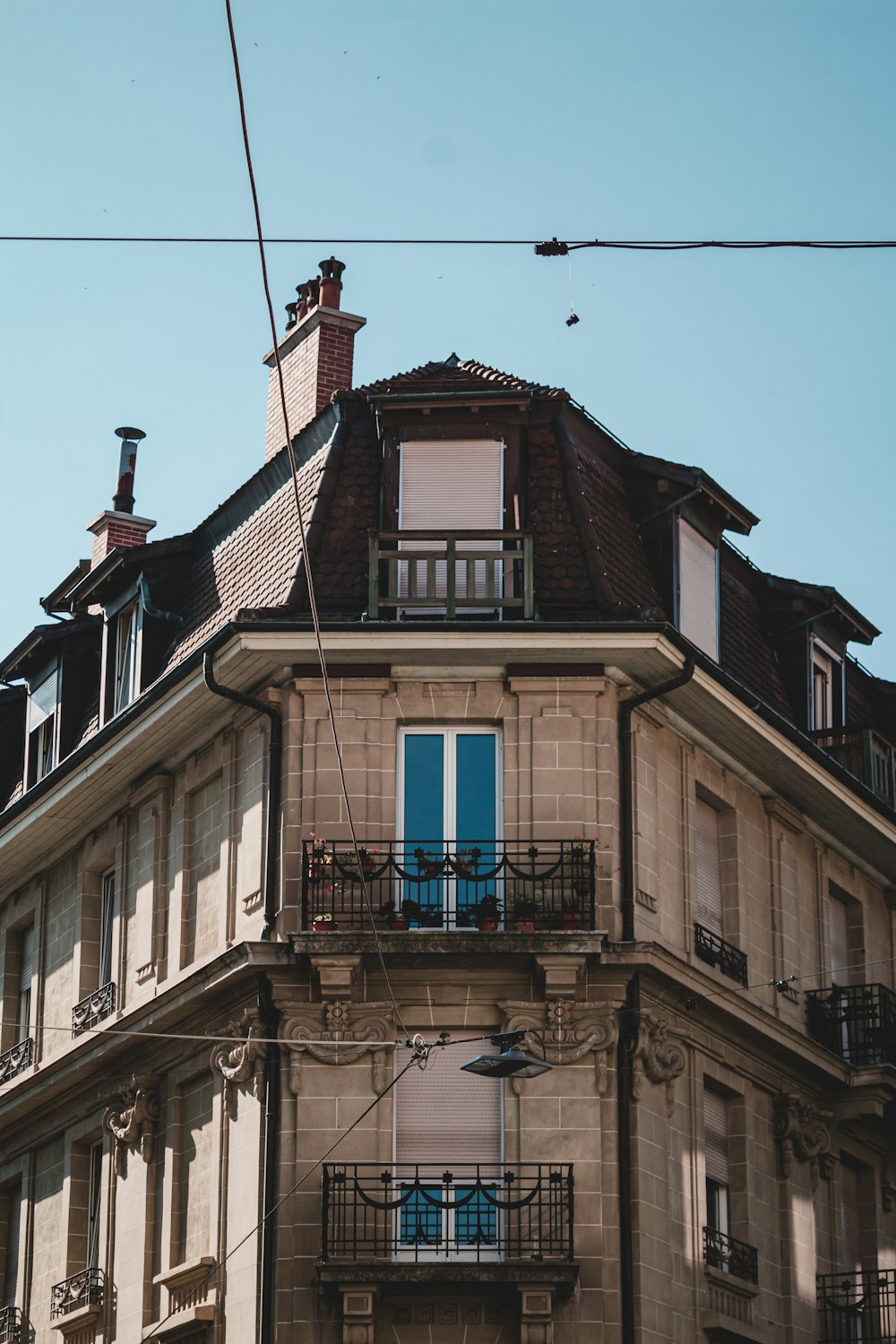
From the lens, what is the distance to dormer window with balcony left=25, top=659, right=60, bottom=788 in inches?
1348

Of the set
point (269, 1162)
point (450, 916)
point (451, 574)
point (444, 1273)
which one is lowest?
point (444, 1273)

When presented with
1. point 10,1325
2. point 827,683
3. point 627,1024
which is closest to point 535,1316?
point 627,1024

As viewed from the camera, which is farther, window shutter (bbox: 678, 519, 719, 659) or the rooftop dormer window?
the rooftop dormer window

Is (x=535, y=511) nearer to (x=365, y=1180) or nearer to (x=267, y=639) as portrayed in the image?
(x=267, y=639)

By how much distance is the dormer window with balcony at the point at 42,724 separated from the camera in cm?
3425

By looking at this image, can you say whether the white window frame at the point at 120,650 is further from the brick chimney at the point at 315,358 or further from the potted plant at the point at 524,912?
the potted plant at the point at 524,912

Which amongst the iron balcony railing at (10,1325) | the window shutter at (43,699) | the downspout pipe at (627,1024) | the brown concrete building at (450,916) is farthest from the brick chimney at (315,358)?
the iron balcony railing at (10,1325)

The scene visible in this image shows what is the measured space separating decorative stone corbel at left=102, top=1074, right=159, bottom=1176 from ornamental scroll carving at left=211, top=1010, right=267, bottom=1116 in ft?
6.14

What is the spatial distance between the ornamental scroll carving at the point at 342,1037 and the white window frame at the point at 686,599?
6628 mm

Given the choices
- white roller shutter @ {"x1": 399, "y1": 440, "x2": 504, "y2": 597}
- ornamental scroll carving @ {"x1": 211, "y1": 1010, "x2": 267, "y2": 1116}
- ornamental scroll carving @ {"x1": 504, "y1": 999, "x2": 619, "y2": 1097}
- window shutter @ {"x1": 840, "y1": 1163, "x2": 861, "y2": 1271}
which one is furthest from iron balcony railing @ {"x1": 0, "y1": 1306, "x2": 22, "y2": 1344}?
white roller shutter @ {"x1": 399, "y1": 440, "x2": 504, "y2": 597}

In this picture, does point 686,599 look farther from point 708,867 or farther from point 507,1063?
point 507,1063

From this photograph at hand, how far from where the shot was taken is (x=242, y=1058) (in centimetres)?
2747

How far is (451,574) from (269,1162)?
691 cm

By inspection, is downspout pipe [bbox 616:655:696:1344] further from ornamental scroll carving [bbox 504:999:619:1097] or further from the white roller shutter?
the white roller shutter
